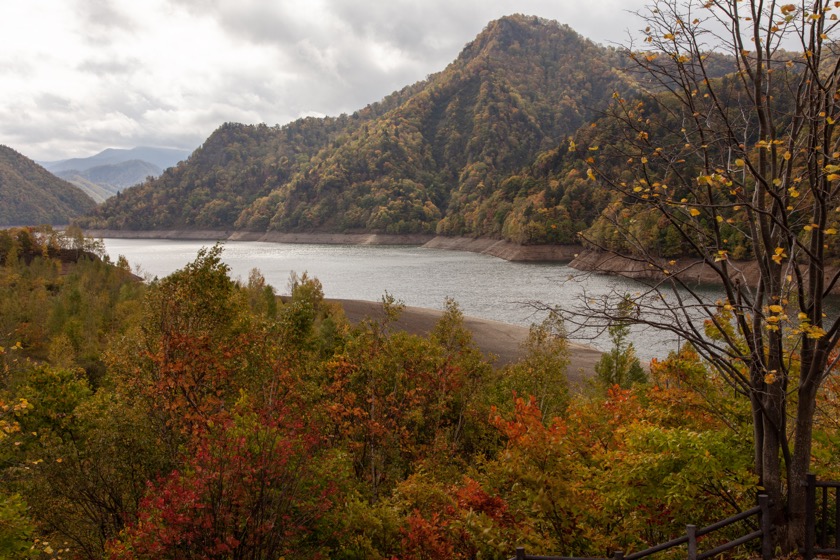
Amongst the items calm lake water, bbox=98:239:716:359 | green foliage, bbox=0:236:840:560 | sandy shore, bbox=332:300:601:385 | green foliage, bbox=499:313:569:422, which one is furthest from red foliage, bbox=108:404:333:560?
calm lake water, bbox=98:239:716:359

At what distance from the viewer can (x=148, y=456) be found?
53.4ft

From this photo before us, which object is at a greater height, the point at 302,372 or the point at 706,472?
the point at 706,472

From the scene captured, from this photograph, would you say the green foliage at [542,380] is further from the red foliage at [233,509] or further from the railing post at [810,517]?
the railing post at [810,517]

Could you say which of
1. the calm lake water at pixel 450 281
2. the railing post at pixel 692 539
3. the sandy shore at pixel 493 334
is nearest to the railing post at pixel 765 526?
the railing post at pixel 692 539

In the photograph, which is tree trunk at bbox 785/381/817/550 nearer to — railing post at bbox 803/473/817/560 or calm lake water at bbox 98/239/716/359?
railing post at bbox 803/473/817/560

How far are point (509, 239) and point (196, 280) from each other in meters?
131

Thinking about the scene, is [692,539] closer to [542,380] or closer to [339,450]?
[339,450]

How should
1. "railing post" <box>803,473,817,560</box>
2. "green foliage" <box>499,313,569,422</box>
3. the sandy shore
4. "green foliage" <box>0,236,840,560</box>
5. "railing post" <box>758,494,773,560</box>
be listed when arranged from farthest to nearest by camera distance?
the sandy shore, "green foliage" <box>499,313,569,422</box>, "green foliage" <box>0,236,840,560</box>, "railing post" <box>803,473,817,560</box>, "railing post" <box>758,494,773,560</box>

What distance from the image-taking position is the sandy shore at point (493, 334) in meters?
45.5

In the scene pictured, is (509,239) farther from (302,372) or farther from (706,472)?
(706,472)

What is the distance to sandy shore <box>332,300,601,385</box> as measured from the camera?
45.5 metres

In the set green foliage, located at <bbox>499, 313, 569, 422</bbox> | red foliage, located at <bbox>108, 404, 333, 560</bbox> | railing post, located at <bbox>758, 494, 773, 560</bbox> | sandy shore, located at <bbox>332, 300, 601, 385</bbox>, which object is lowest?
sandy shore, located at <bbox>332, 300, 601, 385</bbox>

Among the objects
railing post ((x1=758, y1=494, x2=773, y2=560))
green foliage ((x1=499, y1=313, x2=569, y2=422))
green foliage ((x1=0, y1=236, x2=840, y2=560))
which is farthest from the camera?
green foliage ((x1=499, y1=313, x2=569, y2=422))

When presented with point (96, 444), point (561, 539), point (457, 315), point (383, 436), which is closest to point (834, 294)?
point (457, 315)
